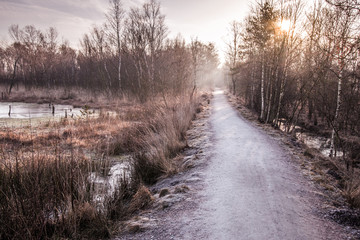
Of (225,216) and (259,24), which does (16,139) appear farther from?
(259,24)

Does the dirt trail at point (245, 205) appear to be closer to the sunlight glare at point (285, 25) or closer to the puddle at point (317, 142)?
the puddle at point (317, 142)

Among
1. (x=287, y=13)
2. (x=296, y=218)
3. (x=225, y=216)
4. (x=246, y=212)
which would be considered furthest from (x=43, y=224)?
(x=287, y=13)

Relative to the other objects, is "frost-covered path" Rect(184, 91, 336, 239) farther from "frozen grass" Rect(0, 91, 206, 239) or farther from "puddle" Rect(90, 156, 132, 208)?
"puddle" Rect(90, 156, 132, 208)

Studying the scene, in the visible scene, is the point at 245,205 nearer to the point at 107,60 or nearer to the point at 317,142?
the point at 317,142

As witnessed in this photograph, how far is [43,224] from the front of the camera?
2.43 metres

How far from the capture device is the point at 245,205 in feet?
10.6

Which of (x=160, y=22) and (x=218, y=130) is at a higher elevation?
(x=160, y=22)

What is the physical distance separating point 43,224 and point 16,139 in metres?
7.52

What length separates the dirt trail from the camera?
105 inches

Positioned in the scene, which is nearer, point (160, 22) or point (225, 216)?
point (225, 216)

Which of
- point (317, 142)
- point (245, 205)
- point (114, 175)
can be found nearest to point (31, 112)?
point (114, 175)

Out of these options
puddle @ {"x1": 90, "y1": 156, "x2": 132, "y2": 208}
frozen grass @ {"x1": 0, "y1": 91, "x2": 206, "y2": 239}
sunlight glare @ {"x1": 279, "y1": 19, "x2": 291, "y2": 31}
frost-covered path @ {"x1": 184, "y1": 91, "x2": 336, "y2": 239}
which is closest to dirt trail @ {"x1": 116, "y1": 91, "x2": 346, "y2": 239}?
frost-covered path @ {"x1": 184, "y1": 91, "x2": 336, "y2": 239}

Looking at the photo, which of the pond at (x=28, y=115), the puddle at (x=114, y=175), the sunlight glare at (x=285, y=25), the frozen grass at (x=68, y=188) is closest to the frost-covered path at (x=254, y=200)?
the frozen grass at (x=68, y=188)

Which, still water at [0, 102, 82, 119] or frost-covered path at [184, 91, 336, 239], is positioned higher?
still water at [0, 102, 82, 119]
